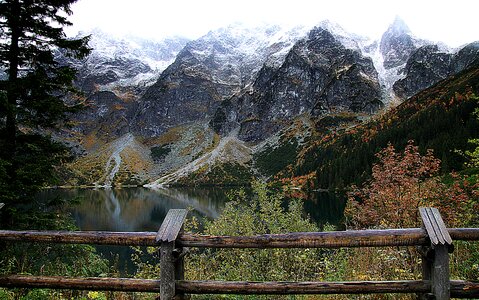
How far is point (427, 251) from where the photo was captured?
4902 millimetres

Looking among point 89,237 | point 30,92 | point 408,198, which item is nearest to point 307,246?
point 89,237

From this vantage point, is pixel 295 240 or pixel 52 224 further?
pixel 52 224

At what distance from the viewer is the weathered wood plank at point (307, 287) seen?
4.94 metres

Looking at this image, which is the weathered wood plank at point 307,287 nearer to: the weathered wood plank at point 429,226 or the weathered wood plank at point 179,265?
the weathered wood plank at point 179,265

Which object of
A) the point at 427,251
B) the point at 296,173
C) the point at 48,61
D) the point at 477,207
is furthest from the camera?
the point at 296,173

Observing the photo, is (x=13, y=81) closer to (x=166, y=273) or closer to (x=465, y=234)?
(x=166, y=273)

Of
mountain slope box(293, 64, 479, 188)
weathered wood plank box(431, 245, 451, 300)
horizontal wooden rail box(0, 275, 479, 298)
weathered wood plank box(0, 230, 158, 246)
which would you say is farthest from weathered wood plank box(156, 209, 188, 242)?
mountain slope box(293, 64, 479, 188)

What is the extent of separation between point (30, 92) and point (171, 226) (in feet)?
30.9

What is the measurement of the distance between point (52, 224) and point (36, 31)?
6529 mm

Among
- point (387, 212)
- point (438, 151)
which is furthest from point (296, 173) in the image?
point (387, 212)

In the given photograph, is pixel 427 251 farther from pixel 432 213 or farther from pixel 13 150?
pixel 13 150

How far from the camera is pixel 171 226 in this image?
5.23 meters

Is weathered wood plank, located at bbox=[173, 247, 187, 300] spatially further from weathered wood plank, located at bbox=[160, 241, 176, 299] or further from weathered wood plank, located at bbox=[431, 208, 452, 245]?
weathered wood plank, located at bbox=[431, 208, 452, 245]

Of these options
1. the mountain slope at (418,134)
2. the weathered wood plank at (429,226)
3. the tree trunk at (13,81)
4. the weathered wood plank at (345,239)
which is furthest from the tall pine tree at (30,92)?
the mountain slope at (418,134)
